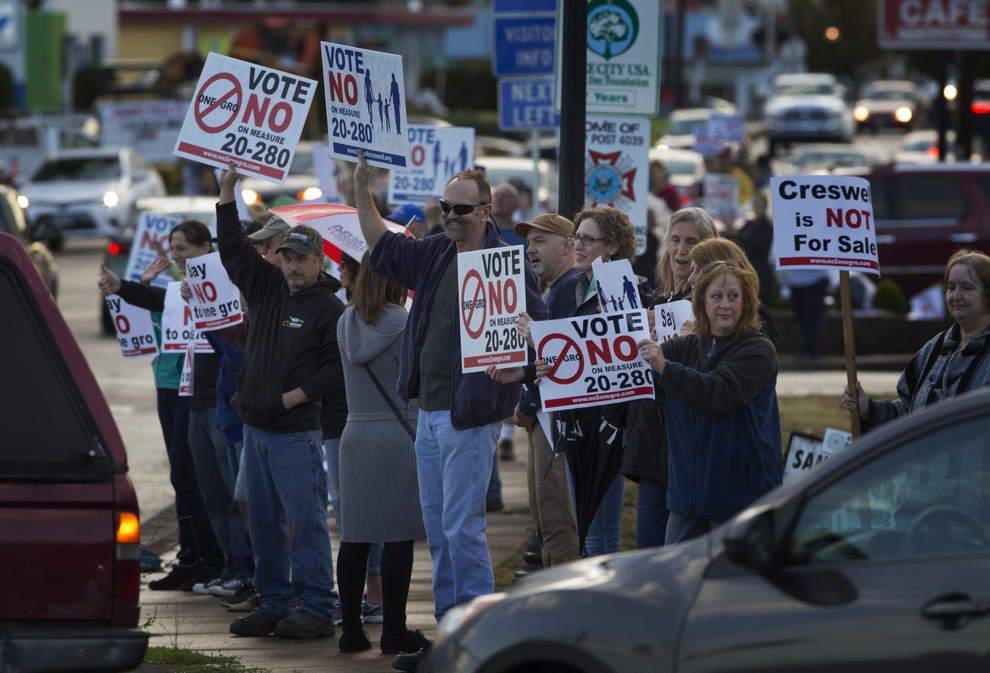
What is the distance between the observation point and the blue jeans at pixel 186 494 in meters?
9.92

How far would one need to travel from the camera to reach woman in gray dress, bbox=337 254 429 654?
805 centimetres

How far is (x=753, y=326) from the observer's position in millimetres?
7035

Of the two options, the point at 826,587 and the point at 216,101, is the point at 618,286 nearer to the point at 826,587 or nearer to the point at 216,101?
the point at 216,101

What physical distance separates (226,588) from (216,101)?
248cm

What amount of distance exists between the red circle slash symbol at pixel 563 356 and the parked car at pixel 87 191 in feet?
88.1

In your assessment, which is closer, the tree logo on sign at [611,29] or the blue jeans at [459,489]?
the blue jeans at [459,489]

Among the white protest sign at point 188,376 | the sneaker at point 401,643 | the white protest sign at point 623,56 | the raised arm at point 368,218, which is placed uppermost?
the white protest sign at point 623,56

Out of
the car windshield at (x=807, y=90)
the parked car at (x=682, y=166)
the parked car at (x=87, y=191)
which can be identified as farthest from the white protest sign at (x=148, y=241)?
the car windshield at (x=807, y=90)

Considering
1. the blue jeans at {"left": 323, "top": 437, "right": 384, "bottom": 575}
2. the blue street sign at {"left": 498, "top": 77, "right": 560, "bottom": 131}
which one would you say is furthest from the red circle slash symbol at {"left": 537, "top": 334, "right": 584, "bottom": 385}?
the blue street sign at {"left": 498, "top": 77, "right": 560, "bottom": 131}

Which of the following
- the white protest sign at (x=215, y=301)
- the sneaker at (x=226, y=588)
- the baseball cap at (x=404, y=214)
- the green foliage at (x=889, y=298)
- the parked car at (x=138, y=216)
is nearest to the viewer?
the white protest sign at (x=215, y=301)

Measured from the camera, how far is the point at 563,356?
7.59 meters

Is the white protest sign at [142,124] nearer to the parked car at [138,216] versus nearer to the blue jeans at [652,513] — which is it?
the parked car at [138,216]

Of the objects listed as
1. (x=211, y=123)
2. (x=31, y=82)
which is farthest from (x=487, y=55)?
(x=211, y=123)

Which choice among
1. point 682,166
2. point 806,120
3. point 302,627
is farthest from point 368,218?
point 806,120
